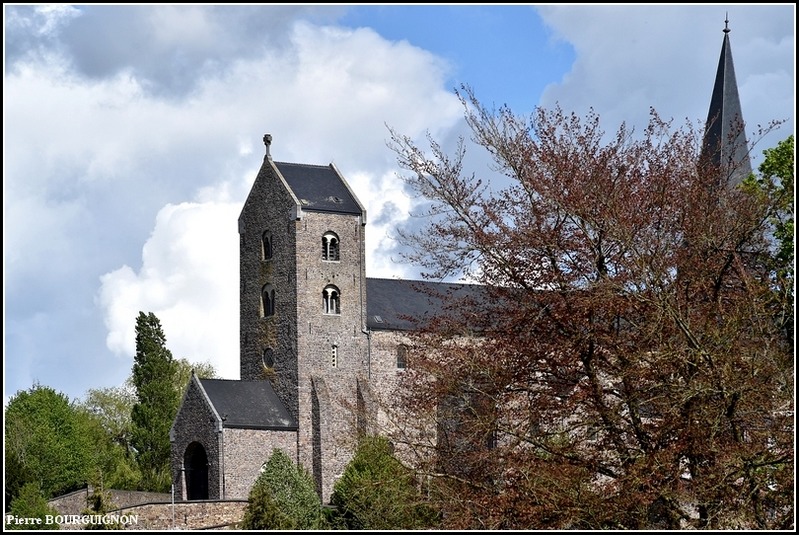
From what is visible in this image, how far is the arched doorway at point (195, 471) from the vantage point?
51406mm

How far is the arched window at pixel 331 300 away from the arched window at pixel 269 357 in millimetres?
2683

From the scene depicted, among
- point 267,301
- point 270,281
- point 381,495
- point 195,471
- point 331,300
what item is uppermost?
point 270,281

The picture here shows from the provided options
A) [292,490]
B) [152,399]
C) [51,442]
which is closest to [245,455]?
[292,490]

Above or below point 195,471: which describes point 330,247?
above

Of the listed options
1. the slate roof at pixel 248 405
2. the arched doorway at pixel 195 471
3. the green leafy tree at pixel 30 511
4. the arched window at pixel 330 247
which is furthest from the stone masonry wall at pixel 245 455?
the green leafy tree at pixel 30 511

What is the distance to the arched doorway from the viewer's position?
51.4 m

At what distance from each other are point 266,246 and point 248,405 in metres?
6.88

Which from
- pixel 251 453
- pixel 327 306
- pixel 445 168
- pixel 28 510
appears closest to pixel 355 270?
pixel 327 306

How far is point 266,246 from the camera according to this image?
2180 inches

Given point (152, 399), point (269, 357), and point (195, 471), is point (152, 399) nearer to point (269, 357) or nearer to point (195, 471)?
point (269, 357)

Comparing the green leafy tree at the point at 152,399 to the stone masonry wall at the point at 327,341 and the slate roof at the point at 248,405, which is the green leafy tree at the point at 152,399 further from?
the stone masonry wall at the point at 327,341

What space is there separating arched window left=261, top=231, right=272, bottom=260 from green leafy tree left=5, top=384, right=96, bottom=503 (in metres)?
14.2

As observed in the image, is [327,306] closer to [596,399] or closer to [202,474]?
[202,474]

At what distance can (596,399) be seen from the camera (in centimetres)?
1662
